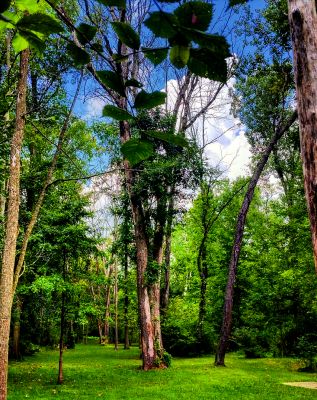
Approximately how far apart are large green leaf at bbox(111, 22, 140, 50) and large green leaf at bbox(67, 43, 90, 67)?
0.14m

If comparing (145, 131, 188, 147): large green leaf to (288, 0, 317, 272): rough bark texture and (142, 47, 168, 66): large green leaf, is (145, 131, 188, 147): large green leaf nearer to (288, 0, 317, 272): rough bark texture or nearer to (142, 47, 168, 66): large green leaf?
(142, 47, 168, 66): large green leaf

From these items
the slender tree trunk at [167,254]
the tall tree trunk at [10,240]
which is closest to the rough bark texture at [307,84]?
the tall tree trunk at [10,240]

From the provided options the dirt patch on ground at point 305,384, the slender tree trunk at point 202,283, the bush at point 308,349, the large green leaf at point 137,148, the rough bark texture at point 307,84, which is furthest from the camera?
the slender tree trunk at point 202,283

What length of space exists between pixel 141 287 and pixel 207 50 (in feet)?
47.2

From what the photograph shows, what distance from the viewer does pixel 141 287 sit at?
1457 centimetres

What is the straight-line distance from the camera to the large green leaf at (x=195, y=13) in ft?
2.09

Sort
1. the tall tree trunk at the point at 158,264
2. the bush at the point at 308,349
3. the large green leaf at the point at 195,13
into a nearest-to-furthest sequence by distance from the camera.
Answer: the large green leaf at the point at 195,13
the bush at the point at 308,349
the tall tree trunk at the point at 158,264

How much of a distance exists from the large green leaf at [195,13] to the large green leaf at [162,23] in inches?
0.6

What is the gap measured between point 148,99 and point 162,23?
137 millimetres

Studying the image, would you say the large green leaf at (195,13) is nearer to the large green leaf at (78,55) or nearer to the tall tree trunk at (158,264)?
the large green leaf at (78,55)

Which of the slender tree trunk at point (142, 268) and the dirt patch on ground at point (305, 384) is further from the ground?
the slender tree trunk at point (142, 268)

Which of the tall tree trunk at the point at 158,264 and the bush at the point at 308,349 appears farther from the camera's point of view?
the tall tree trunk at the point at 158,264

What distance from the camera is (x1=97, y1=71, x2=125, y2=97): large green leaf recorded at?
2.29 ft

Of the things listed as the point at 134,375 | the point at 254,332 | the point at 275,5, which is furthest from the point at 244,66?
the point at 254,332
